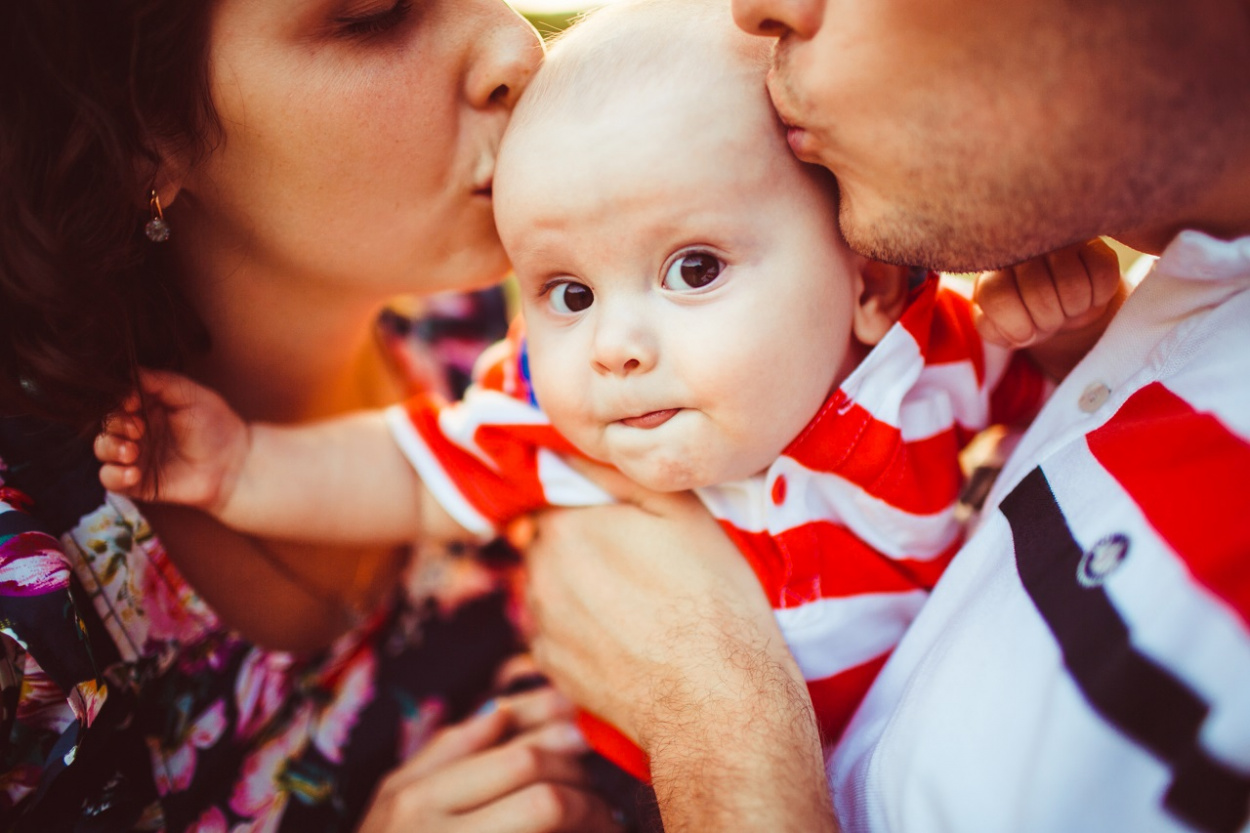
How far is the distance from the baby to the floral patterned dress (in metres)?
0.12

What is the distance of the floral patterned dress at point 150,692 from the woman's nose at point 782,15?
1217mm

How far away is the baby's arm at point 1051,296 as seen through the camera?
1241 mm

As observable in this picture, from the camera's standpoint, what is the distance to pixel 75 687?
1117 millimetres

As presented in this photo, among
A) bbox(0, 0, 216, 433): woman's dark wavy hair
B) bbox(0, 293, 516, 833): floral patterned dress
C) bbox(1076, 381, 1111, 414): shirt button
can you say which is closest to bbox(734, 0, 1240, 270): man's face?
bbox(1076, 381, 1111, 414): shirt button

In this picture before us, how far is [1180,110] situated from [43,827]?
5.77ft

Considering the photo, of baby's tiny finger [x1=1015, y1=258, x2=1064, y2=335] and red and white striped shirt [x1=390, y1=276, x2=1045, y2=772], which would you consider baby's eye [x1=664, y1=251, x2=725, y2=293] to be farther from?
baby's tiny finger [x1=1015, y1=258, x2=1064, y2=335]

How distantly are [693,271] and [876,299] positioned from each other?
33 centimetres

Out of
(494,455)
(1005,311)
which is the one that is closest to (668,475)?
(494,455)

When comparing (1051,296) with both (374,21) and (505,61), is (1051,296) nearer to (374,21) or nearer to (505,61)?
(505,61)

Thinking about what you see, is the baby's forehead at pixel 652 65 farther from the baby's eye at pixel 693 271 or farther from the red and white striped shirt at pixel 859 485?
the red and white striped shirt at pixel 859 485

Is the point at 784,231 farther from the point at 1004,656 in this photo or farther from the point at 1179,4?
the point at 1004,656

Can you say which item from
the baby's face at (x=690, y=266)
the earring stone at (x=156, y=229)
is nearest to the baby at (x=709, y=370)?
the baby's face at (x=690, y=266)

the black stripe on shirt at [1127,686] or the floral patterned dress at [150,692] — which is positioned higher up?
the black stripe on shirt at [1127,686]

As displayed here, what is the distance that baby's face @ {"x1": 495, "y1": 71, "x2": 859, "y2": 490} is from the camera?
3.70ft
